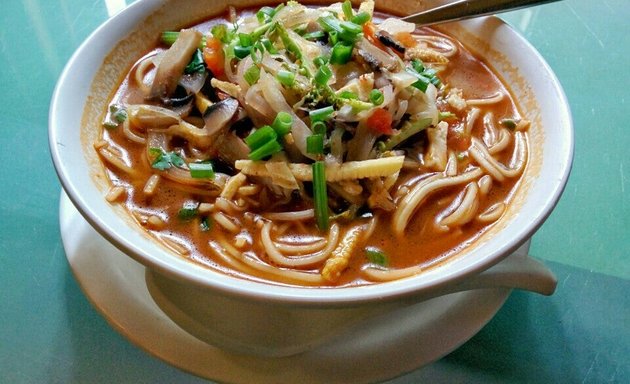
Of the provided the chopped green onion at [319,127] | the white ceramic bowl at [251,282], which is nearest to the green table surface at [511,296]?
the white ceramic bowl at [251,282]

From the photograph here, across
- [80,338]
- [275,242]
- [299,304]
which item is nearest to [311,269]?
[275,242]

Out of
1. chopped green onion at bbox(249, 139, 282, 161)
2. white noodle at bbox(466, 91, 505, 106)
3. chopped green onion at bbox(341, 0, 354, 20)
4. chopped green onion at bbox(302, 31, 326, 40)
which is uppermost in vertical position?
chopped green onion at bbox(341, 0, 354, 20)

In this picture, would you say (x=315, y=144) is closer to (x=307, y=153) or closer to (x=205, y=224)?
(x=307, y=153)

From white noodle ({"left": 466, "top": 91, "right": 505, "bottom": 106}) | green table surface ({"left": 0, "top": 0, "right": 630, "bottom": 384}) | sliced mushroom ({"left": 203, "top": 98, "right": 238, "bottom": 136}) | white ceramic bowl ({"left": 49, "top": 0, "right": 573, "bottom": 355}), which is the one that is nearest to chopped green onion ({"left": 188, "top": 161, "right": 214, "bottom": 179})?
sliced mushroom ({"left": 203, "top": 98, "right": 238, "bottom": 136})

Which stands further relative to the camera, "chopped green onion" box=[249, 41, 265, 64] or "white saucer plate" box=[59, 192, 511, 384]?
"chopped green onion" box=[249, 41, 265, 64]

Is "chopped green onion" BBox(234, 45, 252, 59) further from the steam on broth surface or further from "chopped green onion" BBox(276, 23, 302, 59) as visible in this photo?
"chopped green onion" BBox(276, 23, 302, 59)
